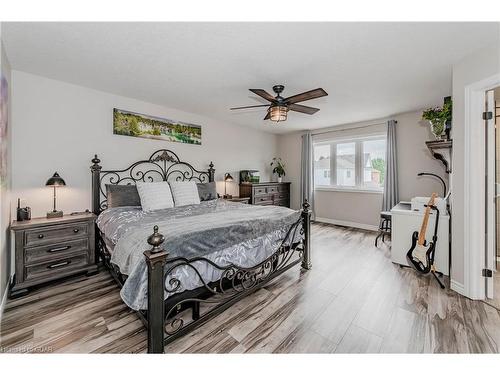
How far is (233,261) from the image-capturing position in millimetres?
2133

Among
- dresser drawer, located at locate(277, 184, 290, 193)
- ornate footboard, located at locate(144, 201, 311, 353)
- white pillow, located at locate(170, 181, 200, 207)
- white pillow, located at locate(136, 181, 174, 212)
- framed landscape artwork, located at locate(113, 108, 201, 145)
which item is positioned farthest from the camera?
dresser drawer, located at locate(277, 184, 290, 193)

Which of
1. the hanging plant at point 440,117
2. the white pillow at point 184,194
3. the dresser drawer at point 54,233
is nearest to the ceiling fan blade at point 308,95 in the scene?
the hanging plant at point 440,117

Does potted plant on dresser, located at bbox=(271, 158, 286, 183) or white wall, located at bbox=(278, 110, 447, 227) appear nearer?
white wall, located at bbox=(278, 110, 447, 227)

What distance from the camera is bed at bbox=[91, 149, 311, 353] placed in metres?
1.48

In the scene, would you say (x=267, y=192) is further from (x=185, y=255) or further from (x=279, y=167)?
(x=185, y=255)

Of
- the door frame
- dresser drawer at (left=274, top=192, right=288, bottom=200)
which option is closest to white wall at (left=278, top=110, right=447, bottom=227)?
dresser drawer at (left=274, top=192, right=288, bottom=200)

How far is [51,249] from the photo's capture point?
245 cm

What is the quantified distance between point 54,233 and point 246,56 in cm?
288

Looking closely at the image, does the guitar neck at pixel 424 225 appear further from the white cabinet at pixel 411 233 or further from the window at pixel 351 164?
the window at pixel 351 164

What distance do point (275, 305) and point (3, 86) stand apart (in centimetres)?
332

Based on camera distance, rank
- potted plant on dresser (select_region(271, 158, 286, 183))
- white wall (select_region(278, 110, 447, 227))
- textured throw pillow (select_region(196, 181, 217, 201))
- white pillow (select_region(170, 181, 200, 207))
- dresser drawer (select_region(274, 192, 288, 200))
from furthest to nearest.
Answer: potted plant on dresser (select_region(271, 158, 286, 183)) < dresser drawer (select_region(274, 192, 288, 200)) < white wall (select_region(278, 110, 447, 227)) < textured throw pillow (select_region(196, 181, 217, 201)) < white pillow (select_region(170, 181, 200, 207))

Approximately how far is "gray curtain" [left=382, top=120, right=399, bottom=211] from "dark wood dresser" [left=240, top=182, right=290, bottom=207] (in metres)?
2.38

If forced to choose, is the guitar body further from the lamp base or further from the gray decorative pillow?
the lamp base

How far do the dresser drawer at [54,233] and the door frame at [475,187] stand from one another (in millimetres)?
4331
